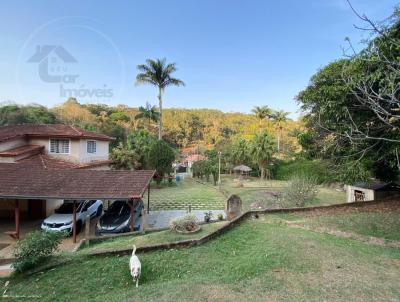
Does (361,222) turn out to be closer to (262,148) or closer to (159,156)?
(159,156)

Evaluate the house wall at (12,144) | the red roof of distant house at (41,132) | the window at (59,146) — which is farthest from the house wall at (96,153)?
the house wall at (12,144)

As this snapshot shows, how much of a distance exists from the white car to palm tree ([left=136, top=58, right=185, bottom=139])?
1681 centimetres

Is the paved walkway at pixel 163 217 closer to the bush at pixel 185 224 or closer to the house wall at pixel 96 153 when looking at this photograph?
the bush at pixel 185 224

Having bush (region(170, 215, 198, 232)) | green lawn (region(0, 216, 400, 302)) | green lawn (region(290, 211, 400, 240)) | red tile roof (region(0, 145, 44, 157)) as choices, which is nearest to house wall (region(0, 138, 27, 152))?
red tile roof (region(0, 145, 44, 157))

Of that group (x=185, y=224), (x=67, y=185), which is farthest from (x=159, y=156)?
(x=185, y=224)

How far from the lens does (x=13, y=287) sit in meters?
6.17

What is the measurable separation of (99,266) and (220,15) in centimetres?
1694

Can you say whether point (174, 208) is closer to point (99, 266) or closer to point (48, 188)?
point (48, 188)

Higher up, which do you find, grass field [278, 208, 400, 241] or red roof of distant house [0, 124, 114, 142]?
red roof of distant house [0, 124, 114, 142]

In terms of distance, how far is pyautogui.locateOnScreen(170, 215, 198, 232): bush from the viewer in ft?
31.9

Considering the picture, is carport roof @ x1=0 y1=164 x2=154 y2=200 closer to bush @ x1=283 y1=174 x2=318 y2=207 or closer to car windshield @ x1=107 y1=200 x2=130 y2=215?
car windshield @ x1=107 y1=200 x2=130 y2=215

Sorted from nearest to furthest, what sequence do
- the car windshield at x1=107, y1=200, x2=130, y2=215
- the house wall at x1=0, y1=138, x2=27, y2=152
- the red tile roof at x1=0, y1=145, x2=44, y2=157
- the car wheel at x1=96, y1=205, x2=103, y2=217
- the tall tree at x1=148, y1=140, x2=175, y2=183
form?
the car windshield at x1=107, y1=200, x2=130, y2=215 < the car wheel at x1=96, y1=205, x2=103, y2=217 < the red tile roof at x1=0, y1=145, x2=44, y2=157 < the house wall at x1=0, y1=138, x2=27, y2=152 < the tall tree at x1=148, y1=140, x2=175, y2=183

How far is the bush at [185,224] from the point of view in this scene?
973 cm

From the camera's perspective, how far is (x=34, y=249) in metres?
6.82
